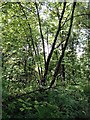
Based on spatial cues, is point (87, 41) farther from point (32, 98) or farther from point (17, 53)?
point (32, 98)

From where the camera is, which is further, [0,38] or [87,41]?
[87,41]

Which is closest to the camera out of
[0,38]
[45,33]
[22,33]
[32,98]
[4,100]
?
[4,100]

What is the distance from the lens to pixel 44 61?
2.29 m

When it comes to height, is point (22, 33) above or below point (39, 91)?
above

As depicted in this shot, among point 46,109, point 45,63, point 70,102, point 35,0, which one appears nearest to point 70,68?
point 45,63

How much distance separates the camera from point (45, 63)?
7.28 feet

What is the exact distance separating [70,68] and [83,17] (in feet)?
2.60

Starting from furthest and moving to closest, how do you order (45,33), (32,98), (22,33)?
(45,33) → (22,33) → (32,98)

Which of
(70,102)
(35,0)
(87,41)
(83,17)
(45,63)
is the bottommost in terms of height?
(70,102)

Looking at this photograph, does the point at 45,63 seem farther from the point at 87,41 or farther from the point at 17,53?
the point at 87,41

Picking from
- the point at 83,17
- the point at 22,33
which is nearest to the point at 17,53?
the point at 22,33

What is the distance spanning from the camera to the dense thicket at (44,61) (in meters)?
1.56

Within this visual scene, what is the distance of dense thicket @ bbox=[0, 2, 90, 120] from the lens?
1.56 metres

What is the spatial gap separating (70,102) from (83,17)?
0.98 meters
